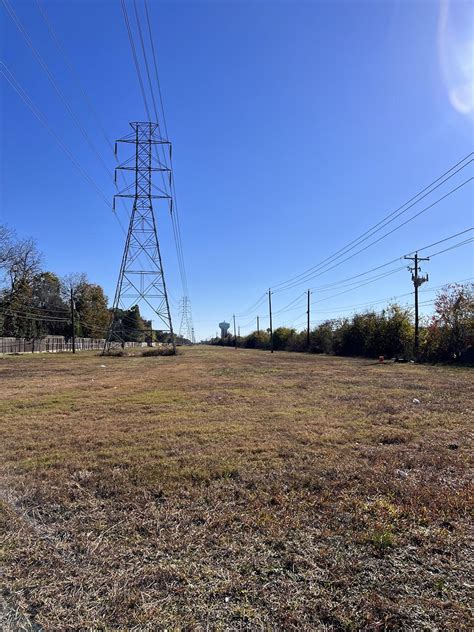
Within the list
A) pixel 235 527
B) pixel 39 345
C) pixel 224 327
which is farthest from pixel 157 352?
pixel 224 327

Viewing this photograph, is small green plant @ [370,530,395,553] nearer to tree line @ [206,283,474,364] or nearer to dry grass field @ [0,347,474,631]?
dry grass field @ [0,347,474,631]

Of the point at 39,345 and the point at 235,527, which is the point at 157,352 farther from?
the point at 235,527

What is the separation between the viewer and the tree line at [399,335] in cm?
3172

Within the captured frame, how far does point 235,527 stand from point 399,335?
44.2m

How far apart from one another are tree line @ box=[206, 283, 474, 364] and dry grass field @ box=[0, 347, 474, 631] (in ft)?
93.3

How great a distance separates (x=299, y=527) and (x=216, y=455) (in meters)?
2.04

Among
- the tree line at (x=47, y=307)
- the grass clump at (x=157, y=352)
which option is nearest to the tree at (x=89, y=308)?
the tree line at (x=47, y=307)

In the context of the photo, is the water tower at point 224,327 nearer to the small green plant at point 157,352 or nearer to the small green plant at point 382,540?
the small green plant at point 157,352

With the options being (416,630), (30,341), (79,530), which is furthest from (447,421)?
(30,341)

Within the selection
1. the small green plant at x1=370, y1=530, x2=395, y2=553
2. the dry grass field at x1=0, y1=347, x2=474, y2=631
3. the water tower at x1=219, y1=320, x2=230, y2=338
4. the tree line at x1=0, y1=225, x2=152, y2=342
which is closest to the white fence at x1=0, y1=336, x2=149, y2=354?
the tree line at x1=0, y1=225, x2=152, y2=342

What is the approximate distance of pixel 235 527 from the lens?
3.24m

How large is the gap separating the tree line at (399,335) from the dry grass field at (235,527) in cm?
2845

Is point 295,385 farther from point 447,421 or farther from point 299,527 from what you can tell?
point 299,527

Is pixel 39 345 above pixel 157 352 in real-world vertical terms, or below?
above
